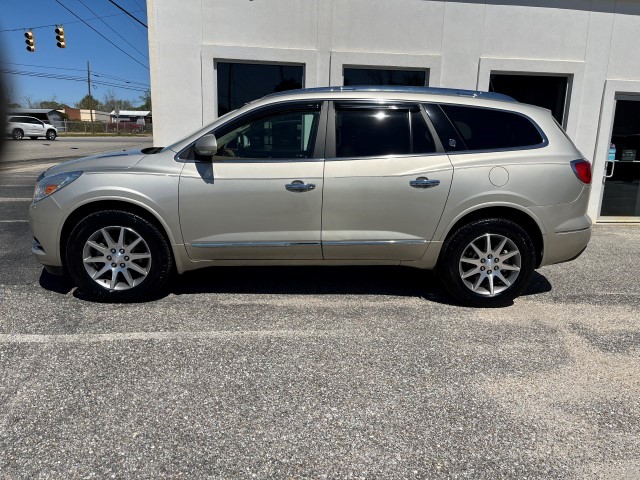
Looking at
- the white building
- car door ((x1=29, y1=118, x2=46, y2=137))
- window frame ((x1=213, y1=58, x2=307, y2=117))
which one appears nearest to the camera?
the white building

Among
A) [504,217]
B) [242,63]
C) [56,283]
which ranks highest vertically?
[242,63]

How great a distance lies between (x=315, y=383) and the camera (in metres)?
3.06

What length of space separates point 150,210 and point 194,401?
189 cm

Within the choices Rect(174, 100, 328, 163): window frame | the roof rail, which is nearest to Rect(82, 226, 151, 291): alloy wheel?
Rect(174, 100, 328, 163): window frame

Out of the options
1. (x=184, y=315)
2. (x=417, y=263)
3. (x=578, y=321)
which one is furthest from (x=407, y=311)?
(x=184, y=315)

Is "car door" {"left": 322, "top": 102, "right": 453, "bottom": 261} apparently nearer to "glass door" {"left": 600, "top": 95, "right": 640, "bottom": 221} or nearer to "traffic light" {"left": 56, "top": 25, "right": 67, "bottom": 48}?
"glass door" {"left": 600, "top": 95, "right": 640, "bottom": 221}

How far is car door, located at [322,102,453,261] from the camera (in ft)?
13.7

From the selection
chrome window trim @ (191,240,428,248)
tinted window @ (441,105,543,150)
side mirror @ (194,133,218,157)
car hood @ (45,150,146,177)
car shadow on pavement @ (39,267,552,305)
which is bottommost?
car shadow on pavement @ (39,267,552,305)

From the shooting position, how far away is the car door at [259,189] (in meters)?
Answer: 4.14

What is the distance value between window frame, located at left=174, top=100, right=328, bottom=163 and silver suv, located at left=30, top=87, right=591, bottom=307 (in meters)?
0.01

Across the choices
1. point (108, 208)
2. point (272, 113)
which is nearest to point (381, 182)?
point (272, 113)

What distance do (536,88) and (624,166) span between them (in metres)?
2.14

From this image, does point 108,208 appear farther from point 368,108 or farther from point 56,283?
point 368,108

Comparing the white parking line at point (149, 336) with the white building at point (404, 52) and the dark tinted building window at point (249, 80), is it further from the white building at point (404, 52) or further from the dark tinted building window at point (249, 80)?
the dark tinted building window at point (249, 80)
